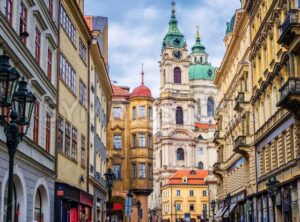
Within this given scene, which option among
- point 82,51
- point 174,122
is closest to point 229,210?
point 82,51

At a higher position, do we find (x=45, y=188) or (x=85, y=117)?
(x=85, y=117)

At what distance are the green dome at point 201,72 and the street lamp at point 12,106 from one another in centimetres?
16539

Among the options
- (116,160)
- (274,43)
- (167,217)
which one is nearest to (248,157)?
(274,43)

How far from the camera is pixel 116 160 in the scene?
64500 millimetres

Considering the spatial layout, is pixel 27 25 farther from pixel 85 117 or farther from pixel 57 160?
pixel 85 117

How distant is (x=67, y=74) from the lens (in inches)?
1195

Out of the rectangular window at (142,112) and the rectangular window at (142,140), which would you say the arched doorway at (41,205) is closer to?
the rectangular window at (142,140)

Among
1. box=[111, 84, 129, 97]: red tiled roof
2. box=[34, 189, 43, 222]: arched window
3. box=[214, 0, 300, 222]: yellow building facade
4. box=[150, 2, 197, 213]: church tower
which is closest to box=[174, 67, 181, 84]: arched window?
box=[150, 2, 197, 213]: church tower

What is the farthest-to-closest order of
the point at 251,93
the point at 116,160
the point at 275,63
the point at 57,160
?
1. the point at 116,160
2. the point at 251,93
3. the point at 275,63
4. the point at 57,160

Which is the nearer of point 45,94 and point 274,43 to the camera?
point 45,94

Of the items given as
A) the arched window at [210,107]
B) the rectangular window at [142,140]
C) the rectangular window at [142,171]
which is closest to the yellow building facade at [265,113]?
the rectangular window at [142,171]

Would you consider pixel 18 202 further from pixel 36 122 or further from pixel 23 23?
pixel 23 23

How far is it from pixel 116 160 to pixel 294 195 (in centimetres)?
3480

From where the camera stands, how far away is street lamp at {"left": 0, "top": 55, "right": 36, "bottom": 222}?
11.4 m
